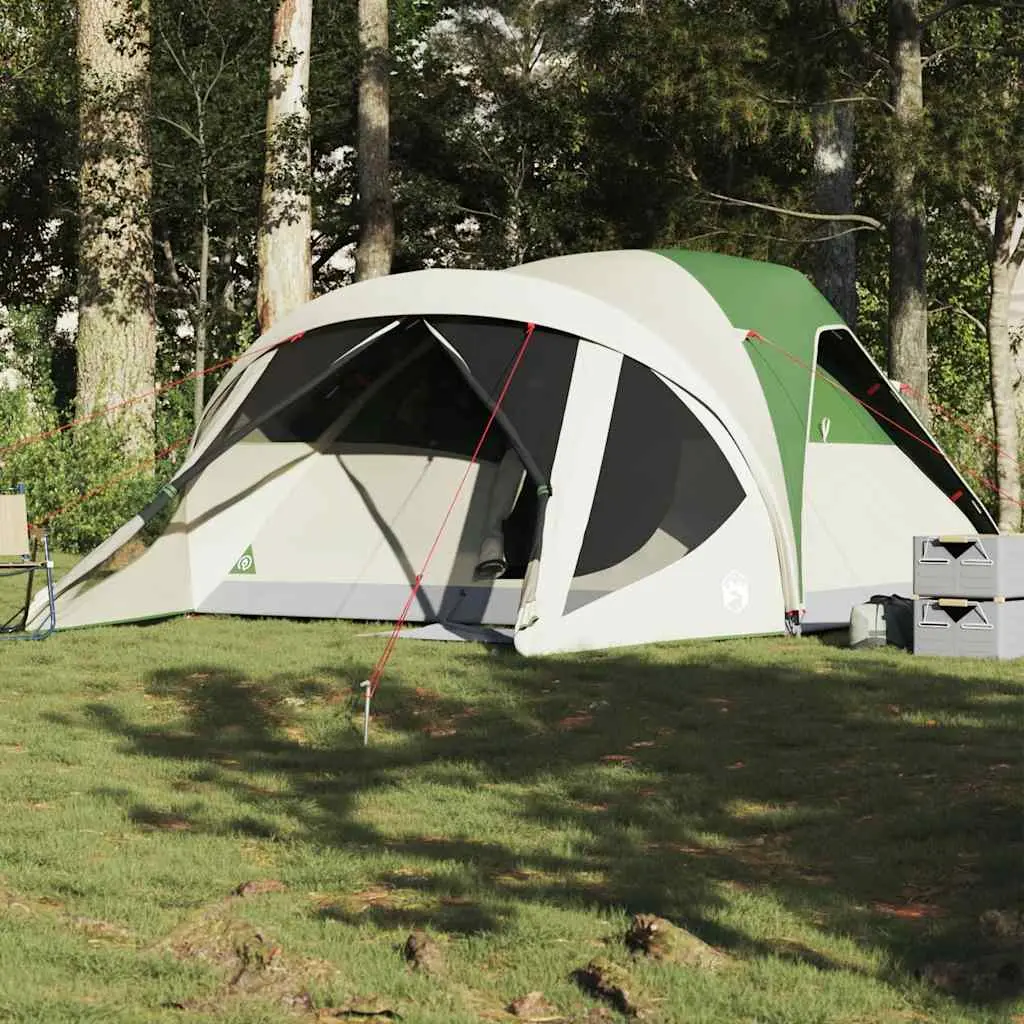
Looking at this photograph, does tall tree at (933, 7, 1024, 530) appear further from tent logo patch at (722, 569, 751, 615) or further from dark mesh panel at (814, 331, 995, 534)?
tent logo patch at (722, 569, 751, 615)

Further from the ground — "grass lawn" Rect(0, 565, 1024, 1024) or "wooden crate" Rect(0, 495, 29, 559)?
"wooden crate" Rect(0, 495, 29, 559)

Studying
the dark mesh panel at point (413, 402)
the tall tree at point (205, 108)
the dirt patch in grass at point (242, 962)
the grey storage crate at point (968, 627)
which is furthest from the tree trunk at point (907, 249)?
the dirt patch in grass at point (242, 962)

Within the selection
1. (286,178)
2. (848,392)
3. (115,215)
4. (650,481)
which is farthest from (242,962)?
(115,215)

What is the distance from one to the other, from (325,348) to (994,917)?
7493 millimetres

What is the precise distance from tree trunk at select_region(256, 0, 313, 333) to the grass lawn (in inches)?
295

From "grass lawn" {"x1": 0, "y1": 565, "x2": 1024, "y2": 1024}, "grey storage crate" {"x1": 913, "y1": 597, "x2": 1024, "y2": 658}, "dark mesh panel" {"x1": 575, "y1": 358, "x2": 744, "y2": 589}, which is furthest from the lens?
"dark mesh panel" {"x1": 575, "y1": 358, "x2": 744, "y2": 589}

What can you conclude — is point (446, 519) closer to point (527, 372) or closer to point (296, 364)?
point (527, 372)

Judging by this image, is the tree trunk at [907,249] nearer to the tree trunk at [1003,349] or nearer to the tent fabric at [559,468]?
the tree trunk at [1003,349]

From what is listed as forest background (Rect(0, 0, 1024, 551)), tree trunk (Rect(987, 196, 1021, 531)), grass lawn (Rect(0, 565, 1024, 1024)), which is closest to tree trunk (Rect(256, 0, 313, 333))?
forest background (Rect(0, 0, 1024, 551))

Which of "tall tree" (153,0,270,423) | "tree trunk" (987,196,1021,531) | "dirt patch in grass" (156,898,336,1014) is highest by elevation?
"tall tree" (153,0,270,423)

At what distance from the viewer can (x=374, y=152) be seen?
2236cm

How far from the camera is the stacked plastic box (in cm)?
945

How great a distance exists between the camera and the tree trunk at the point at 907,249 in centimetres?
1598

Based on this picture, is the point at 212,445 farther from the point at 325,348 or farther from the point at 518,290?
the point at 518,290
